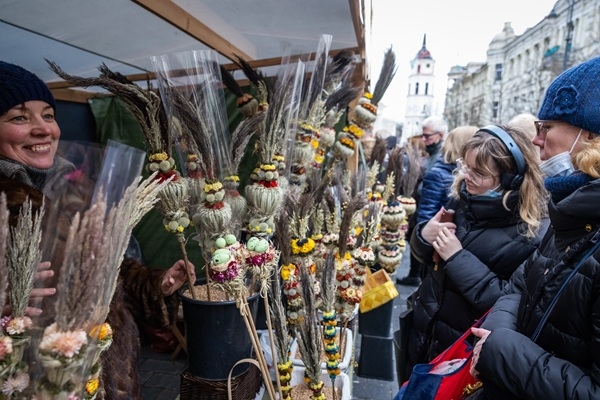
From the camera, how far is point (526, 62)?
2917 centimetres

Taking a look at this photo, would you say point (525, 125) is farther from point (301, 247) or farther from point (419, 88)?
point (419, 88)

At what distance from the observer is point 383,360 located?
119 inches

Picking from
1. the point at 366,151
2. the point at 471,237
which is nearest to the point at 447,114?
the point at 366,151

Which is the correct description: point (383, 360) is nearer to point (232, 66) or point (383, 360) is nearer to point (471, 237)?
point (471, 237)

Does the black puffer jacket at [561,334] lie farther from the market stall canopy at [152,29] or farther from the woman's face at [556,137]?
the market stall canopy at [152,29]

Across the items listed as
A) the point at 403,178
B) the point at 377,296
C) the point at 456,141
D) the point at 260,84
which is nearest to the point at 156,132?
the point at 260,84

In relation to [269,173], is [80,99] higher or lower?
higher

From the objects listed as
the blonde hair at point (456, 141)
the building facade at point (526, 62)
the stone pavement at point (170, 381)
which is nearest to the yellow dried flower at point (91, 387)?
the stone pavement at point (170, 381)

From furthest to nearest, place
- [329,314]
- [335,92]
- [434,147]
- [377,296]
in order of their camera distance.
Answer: [434,147], [377,296], [335,92], [329,314]

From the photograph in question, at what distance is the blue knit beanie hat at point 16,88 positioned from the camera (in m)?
1.32

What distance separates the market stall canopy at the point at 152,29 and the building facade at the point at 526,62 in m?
16.4

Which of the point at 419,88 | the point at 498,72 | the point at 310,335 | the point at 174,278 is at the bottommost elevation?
the point at 310,335

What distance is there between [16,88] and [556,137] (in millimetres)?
1890

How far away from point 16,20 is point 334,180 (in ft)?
6.76
